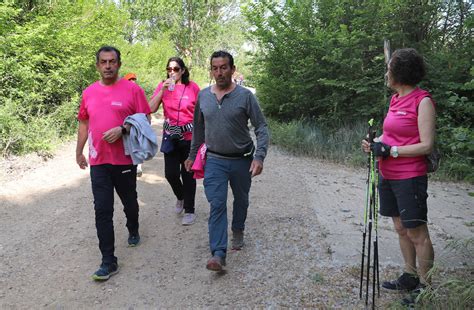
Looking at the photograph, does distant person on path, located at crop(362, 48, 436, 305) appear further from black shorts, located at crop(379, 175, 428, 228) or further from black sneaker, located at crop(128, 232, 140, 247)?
black sneaker, located at crop(128, 232, 140, 247)

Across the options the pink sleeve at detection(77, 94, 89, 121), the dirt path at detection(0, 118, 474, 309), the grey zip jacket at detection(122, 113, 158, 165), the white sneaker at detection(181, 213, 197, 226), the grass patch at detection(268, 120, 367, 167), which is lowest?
the dirt path at detection(0, 118, 474, 309)

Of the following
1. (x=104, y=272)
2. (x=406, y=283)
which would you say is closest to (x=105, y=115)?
(x=104, y=272)

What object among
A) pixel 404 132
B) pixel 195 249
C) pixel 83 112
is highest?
pixel 83 112

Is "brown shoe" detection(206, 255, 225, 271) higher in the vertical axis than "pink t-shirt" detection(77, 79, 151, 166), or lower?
lower

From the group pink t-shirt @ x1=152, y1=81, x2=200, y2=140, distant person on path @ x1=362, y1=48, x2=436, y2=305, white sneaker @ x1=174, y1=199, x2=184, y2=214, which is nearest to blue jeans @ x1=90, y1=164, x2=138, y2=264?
pink t-shirt @ x1=152, y1=81, x2=200, y2=140

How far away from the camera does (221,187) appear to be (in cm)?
400

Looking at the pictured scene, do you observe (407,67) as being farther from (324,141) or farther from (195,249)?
(324,141)

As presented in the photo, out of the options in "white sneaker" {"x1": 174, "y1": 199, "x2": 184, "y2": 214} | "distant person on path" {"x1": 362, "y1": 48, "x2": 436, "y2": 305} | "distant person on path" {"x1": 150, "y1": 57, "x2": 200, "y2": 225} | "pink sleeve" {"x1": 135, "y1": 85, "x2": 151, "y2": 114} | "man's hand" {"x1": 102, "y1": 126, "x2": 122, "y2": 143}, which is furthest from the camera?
"white sneaker" {"x1": 174, "y1": 199, "x2": 184, "y2": 214}

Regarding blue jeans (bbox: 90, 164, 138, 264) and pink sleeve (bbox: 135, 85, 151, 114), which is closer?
blue jeans (bbox: 90, 164, 138, 264)

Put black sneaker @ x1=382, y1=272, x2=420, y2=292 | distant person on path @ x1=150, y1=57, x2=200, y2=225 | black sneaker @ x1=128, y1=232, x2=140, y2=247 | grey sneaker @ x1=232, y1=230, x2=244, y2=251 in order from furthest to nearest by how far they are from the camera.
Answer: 1. distant person on path @ x1=150, y1=57, x2=200, y2=225
2. black sneaker @ x1=128, y1=232, x2=140, y2=247
3. grey sneaker @ x1=232, y1=230, x2=244, y2=251
4. black sneaker @ x1=382, y1=272, x2=420, y2=292

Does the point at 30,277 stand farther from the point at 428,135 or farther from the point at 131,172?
the point at 428,135

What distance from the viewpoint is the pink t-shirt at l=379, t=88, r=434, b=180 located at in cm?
303

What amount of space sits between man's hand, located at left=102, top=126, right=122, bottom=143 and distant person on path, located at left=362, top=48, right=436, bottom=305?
224 cm

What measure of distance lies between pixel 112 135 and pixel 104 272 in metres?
1.30
